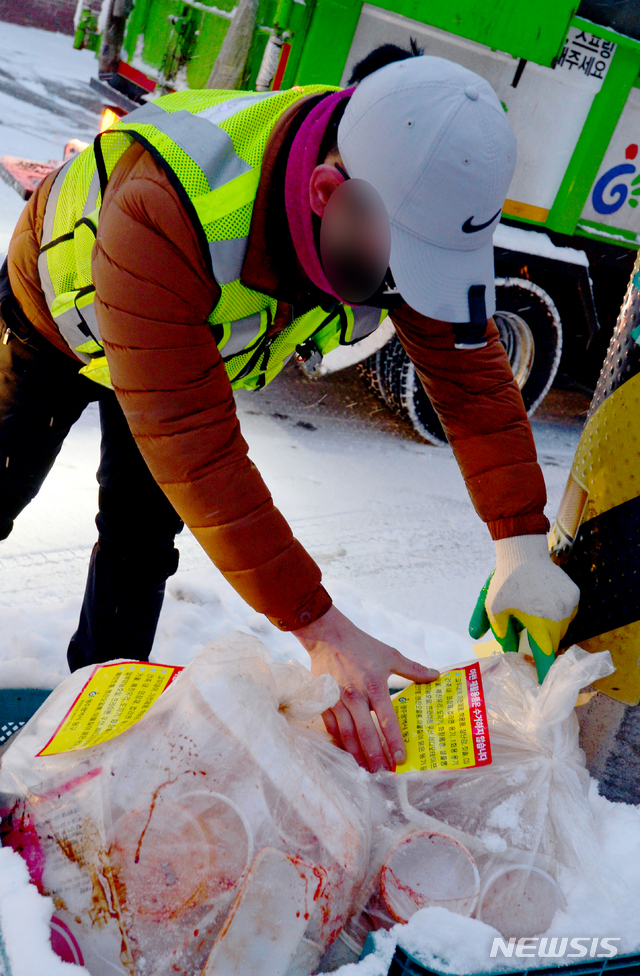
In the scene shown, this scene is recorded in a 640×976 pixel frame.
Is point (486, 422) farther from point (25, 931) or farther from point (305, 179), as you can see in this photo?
point (25, 931)

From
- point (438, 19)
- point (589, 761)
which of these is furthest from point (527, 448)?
point (438, 19)

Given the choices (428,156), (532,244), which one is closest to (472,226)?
(428,156)

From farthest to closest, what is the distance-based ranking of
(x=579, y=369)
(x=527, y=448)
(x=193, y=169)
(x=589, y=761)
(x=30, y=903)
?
(x=579, y=369) < (x=527, y=448) < (x=589, y=761) < (x=193, y=169) < (x=30, y=903)

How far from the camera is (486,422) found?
1444mm

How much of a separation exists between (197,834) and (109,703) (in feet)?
0.78

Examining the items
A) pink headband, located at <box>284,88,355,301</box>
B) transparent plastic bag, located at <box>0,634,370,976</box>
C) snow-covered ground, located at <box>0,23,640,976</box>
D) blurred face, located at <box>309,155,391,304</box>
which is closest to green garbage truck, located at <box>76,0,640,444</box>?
snow-covered ground, located at <box>0,23,640,976</box>

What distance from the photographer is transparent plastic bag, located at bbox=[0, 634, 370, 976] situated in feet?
2.87

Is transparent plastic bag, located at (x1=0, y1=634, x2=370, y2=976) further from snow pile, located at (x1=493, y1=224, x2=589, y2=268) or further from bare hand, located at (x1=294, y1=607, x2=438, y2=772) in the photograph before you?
snow pile, located at (x1=493, y1=224, x2=589, y2=268)

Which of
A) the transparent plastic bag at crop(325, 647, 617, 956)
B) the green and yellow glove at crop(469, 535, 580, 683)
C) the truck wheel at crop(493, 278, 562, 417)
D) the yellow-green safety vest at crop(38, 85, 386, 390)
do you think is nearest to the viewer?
the transparent plastic bag at crop(325, 647, 617, 956)

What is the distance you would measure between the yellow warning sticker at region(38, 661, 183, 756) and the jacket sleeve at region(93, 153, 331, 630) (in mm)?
193

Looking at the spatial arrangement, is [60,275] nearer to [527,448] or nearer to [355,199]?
[355,199]

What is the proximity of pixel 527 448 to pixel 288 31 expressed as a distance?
219 cm

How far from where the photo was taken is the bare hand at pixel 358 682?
3.65 feet

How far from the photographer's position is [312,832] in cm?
95
